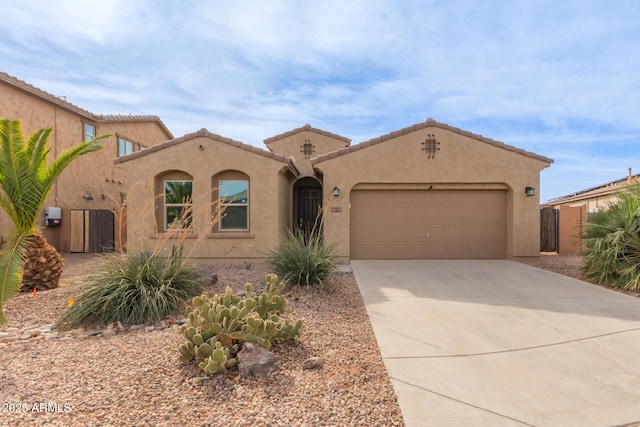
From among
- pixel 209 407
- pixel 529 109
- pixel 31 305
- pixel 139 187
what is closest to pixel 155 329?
pixel 209 407

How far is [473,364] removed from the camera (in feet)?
13.6

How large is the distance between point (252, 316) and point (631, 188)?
9963mm

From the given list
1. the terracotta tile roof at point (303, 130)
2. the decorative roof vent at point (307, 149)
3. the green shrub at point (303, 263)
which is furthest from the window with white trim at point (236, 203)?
the terracotta tile roof at point (303, 130)

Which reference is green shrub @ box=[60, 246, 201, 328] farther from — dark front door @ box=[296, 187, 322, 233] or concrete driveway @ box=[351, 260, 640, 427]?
dark front door @ box=[296, 187, 322, 233]

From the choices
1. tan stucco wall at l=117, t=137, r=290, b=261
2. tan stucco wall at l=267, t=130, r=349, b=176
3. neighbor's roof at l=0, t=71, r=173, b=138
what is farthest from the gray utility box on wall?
tan stucco wall at l=267, t=130, r=349, b=176

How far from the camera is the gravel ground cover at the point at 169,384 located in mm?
3006

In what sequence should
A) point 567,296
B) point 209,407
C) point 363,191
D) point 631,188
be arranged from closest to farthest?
point 209,407 < point 567,296 < point 631,188 < point 363,191

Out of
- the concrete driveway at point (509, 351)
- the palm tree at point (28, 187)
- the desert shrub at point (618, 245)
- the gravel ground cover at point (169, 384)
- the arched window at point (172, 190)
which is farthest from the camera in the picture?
the arched window at point (172, 190)

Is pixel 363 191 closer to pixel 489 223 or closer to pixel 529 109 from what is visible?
pixel 489 223

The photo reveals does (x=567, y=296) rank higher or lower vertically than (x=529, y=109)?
lower

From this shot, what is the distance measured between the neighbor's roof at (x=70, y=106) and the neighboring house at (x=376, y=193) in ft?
19.5

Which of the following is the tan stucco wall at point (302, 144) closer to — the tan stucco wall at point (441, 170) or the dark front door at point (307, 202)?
the dark front door at point (307, 202)

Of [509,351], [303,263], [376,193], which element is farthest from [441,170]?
[509,351]

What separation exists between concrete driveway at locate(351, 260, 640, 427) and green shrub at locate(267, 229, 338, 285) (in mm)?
1040
